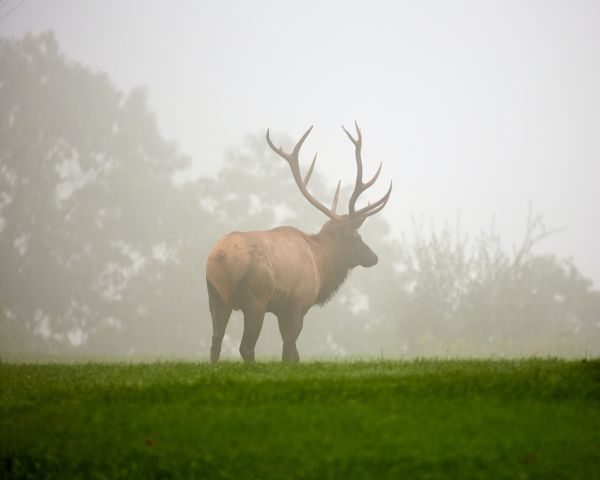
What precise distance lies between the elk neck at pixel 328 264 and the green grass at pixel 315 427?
21.5 ft

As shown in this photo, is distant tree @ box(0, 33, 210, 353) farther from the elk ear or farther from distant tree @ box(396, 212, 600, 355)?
the elk ear

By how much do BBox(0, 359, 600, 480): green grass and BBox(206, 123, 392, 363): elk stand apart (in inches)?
173

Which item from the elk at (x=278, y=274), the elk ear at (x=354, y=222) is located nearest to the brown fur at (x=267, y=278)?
the elk at (x=278, y=274)

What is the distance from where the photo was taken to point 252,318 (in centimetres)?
1285

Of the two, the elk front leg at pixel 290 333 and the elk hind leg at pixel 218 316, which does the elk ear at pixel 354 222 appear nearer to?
the elk front leg at pixel 290 333

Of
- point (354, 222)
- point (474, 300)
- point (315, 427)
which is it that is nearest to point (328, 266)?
point (354, 222)

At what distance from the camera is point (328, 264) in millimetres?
15242

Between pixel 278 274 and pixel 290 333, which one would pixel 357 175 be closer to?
Result: pixel 278 274

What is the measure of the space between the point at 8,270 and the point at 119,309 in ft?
19.3

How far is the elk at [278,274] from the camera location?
12.9 meters

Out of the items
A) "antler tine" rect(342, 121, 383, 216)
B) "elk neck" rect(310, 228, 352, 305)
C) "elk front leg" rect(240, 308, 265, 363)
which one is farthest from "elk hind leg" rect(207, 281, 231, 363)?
"antler tine" rect(342, 121, 383, 216)

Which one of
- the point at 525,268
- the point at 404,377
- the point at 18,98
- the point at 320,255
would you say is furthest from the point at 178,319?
the point at 404,377

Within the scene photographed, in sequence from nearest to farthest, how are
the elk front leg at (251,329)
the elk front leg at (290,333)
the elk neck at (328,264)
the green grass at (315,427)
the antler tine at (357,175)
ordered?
the green grass at (315,427)
the elk front leg at (251,329)
the elk front leg at (290,333)
the antler tine at (357,175)
the elk neck at (328,264)

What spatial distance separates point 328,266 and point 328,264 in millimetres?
38
